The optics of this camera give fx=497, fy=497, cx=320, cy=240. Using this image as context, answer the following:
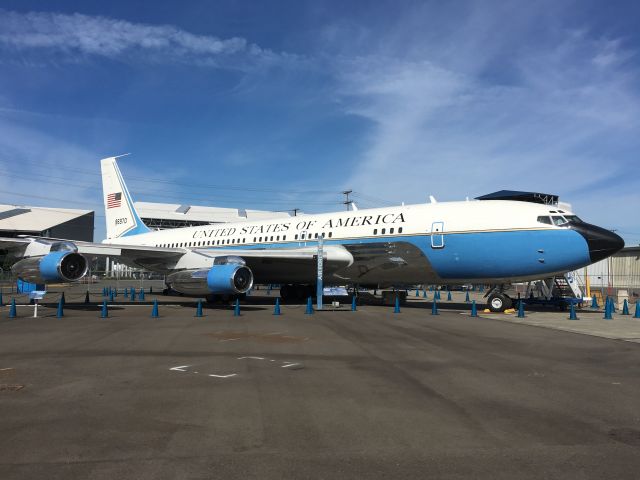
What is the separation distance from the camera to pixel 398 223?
20.9 metres

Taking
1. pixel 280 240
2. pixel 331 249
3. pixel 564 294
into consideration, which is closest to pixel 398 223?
pixel 331 249

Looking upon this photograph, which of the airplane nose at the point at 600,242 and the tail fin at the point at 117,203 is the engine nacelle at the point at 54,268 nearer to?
the tail fin at the point at 117,203

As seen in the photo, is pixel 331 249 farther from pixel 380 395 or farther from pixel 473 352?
pixel 380 395

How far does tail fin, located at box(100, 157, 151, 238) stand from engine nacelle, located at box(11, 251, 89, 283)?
Answer: 1243 centimetres

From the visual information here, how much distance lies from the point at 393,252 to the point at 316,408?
15069 mm

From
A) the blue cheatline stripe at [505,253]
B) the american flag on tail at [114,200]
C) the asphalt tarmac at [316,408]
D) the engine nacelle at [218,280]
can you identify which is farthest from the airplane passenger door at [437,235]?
the american flag on tail at [114,200]

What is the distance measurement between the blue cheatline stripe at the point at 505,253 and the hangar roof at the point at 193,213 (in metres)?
Answer: 71.4

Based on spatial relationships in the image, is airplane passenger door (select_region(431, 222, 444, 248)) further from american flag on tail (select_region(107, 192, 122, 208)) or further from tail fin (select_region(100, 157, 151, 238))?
american flag on tail (select_region(107, 192, 122, 208))

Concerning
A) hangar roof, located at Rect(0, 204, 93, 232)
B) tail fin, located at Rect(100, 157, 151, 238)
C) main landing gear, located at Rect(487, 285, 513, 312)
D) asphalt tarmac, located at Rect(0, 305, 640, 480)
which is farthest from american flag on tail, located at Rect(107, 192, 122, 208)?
hangar roof, located at Rect(0, 204, 93, 232)

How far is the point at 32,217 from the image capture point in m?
76.6

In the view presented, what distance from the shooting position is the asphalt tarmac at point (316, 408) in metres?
4.29

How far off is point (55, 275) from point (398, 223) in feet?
45.1

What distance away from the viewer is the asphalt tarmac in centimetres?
429

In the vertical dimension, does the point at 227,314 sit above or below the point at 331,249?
below
